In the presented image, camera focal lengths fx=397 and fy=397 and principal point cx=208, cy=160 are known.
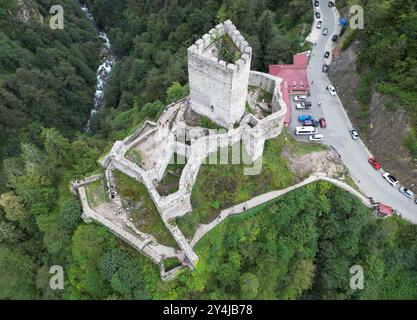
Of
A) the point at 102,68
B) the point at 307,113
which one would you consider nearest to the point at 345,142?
the point at 307,113

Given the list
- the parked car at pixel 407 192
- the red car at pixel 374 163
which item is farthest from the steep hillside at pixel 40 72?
the parked car at pixel 407 192

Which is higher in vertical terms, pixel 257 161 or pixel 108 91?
pixel 257 161

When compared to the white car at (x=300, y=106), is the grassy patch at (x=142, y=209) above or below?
below

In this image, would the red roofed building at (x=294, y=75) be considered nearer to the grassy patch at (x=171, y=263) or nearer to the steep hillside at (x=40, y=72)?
the grassy patch at (x=171, y=263)

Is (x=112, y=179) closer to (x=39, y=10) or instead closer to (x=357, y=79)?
(x=357, y=79)

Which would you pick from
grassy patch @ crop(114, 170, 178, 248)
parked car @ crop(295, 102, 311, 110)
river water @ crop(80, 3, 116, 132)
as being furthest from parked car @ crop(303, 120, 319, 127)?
river water @ crop(80, 3, 116, 132)

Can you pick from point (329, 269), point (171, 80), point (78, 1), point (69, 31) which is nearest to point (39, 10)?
point (69, 31)
